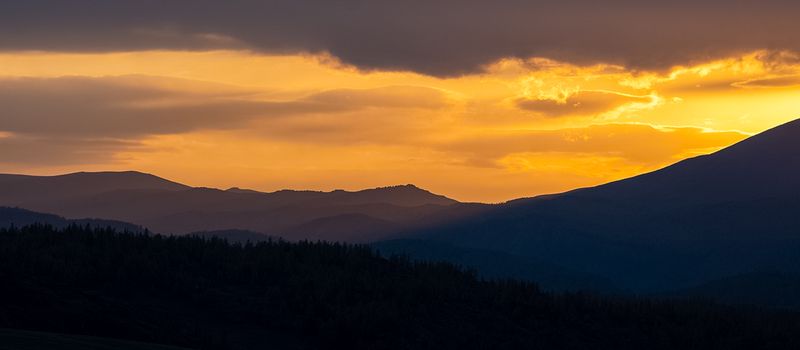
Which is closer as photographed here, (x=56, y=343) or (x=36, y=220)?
(x=56, y=343)

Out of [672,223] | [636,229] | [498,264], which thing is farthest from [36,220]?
[672,223]

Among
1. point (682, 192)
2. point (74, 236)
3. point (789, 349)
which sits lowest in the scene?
point (789, 349)

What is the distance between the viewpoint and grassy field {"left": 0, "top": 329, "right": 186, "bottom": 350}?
753 inches

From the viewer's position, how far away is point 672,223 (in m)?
126

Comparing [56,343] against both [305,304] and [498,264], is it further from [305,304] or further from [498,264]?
[498,264]

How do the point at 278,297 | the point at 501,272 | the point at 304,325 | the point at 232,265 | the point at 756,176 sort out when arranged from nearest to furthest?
1. the point at 304,325
2. the point at 278,297
3. the point at 232,265
4. the point at 501,272
5. the point at 756,176

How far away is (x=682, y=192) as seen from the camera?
136750 millimetres

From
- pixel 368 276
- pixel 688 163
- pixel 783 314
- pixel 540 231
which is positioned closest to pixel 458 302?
pixel 368 276

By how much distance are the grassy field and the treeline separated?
5103 millimetres

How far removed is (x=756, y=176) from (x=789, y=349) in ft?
313

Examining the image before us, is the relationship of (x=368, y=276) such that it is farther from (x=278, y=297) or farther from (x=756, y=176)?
(x=756, y=176)

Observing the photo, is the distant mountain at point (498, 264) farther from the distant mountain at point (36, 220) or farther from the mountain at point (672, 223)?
the distant mountain at point (36, 220)

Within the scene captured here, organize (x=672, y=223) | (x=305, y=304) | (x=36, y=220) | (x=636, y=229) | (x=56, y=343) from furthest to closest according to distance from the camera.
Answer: (x=636, y=229) < (x=672, y=223) < (x=36, y=220) < (x=305, y=304) < (x=56, y=343)

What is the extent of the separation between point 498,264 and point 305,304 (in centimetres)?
7088
